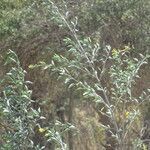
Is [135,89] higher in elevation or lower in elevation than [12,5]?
lower

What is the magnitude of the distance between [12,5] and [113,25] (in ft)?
5.57

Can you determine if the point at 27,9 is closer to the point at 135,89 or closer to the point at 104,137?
the point at 135,89

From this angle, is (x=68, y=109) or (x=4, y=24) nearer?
(x=4, y=24)

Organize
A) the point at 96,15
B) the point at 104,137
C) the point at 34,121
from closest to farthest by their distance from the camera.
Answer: the point at 34,121 < the point at 96,15 < the point at 104,137

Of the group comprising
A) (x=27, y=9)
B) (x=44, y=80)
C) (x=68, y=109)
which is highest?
(x=27, y=9)

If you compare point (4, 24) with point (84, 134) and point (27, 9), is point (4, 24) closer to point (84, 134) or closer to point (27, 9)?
point (27, 9)

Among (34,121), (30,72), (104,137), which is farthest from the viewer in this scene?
(104,137)

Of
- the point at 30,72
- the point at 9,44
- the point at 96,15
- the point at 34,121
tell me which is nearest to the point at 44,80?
the point at 30,72

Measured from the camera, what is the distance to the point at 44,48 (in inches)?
310

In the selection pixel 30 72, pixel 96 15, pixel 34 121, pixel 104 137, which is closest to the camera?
pixel 34 121

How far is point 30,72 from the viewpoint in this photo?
8070 mm

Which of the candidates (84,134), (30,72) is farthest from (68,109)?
(30,72)

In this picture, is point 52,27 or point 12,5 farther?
point 12,5

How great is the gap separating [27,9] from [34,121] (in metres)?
4.15
